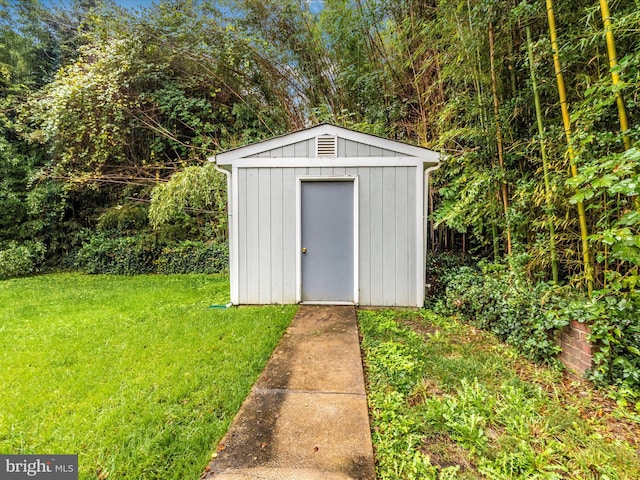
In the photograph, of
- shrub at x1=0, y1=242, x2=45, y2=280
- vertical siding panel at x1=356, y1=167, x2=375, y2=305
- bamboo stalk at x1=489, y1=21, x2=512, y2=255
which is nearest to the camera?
bamboo stalk at x1=489, y1=21, x2=512, y2=255

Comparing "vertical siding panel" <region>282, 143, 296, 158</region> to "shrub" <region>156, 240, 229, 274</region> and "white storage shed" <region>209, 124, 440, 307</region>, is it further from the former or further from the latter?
"shrub" <region>156, 240, 229, 274</region>

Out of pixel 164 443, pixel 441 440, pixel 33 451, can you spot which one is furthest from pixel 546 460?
pixel 33 451

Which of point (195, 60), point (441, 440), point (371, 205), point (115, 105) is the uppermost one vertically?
point (195, 60)

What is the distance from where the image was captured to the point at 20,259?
281 inches

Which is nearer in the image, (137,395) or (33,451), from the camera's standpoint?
(33,451)

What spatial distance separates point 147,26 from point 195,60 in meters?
1.32

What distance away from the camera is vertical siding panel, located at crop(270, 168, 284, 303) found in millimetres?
4000

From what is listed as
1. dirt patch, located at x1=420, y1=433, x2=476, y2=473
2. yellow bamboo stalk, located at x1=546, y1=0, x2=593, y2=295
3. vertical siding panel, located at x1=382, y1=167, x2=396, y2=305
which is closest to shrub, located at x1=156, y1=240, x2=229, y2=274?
vertical siding panel, located at x1=382, y1=167, x2=396, y2=305

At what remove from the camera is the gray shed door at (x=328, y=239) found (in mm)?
4031

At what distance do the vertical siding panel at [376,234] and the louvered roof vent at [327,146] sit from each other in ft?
1.89

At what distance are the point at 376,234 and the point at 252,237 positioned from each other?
1750 millimetres

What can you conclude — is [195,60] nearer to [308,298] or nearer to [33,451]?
[308,298]

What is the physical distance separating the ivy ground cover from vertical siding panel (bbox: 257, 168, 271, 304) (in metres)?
1.95

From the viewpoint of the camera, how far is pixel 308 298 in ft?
13.6
